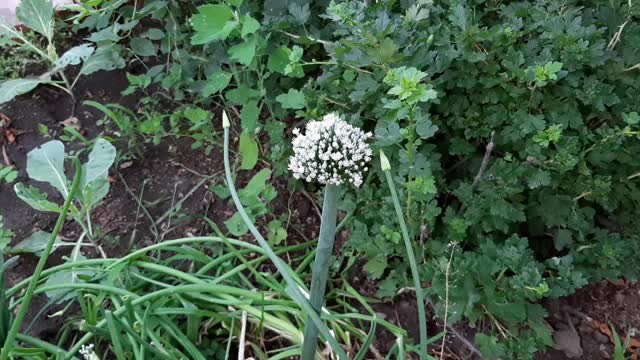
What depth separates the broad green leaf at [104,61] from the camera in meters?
1.87

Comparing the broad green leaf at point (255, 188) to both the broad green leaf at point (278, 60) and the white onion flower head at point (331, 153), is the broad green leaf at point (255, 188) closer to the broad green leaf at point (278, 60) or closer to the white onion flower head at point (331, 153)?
the broad green leaf at point (278, 60)

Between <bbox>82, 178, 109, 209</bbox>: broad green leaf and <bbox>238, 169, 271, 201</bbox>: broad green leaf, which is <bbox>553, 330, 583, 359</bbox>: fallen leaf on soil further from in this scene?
<bbox>82, 178, 109, 209</bbox>: broad green leaf

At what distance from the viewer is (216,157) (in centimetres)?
178

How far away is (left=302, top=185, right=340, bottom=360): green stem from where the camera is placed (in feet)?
2.48

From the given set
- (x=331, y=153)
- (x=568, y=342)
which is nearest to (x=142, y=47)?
(x=331, y=153)

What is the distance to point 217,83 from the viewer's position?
1613 millimetres

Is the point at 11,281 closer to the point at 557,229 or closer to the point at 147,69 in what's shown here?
the point at 147,69

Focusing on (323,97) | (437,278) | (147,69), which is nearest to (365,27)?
(323,97)

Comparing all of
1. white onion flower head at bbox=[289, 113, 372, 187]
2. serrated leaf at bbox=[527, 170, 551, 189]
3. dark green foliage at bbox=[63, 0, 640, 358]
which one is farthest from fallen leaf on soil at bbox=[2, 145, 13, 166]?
serrated leaf at bbox=[527, 170, 551, 189]

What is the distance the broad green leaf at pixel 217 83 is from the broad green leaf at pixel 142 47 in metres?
0.41

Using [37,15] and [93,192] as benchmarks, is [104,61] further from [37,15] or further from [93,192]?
[93,192]

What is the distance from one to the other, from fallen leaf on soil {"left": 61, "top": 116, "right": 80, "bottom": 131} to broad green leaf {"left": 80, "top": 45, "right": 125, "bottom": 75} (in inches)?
6.8

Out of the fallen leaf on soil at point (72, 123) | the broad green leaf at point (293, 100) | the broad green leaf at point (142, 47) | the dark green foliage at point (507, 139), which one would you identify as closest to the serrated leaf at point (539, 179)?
the dark green foliage at point (507, 139)

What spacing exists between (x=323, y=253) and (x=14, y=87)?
1.48 m
